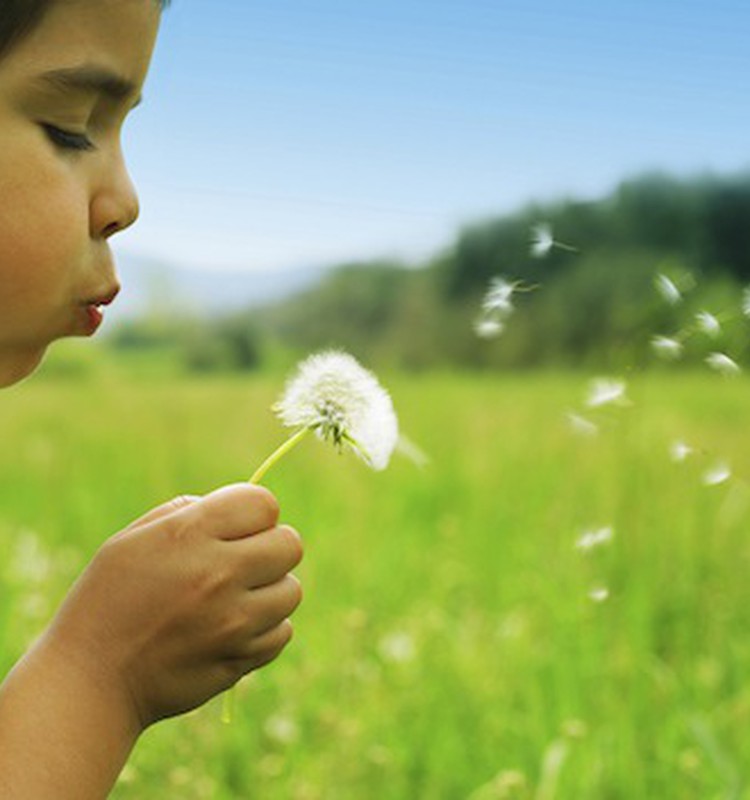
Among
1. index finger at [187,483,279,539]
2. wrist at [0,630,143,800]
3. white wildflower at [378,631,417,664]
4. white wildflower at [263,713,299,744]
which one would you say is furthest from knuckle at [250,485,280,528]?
white wildflower at [378,631,417,664]

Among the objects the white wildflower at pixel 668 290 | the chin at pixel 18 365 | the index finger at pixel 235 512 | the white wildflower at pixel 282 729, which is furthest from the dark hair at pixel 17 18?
the white wildflower at pixel 282 729

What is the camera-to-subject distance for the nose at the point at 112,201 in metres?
1.12

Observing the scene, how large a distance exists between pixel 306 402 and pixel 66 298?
8.0 inches

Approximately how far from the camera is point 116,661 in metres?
1.09

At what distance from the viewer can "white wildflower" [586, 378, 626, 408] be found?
1.23m

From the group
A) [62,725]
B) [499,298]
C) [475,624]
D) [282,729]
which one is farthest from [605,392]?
[475,624]

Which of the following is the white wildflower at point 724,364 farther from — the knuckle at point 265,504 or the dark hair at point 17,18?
the dark hair at point 17,18

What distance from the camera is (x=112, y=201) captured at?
112 cm

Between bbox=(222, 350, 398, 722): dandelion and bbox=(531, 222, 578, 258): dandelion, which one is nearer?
bbox=(222, 350, 398, 722): dandelion

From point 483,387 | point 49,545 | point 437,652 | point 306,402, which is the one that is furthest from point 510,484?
point 483,387

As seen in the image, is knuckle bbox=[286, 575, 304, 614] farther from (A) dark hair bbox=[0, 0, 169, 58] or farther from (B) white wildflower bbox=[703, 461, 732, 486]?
(A) dark hair bbox=[0, 0, 169, 58]

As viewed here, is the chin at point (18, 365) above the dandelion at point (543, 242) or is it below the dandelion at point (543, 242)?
below

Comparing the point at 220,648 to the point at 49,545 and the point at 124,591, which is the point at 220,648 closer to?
the point at 124,591

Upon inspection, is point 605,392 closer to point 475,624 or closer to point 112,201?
point 112,201
